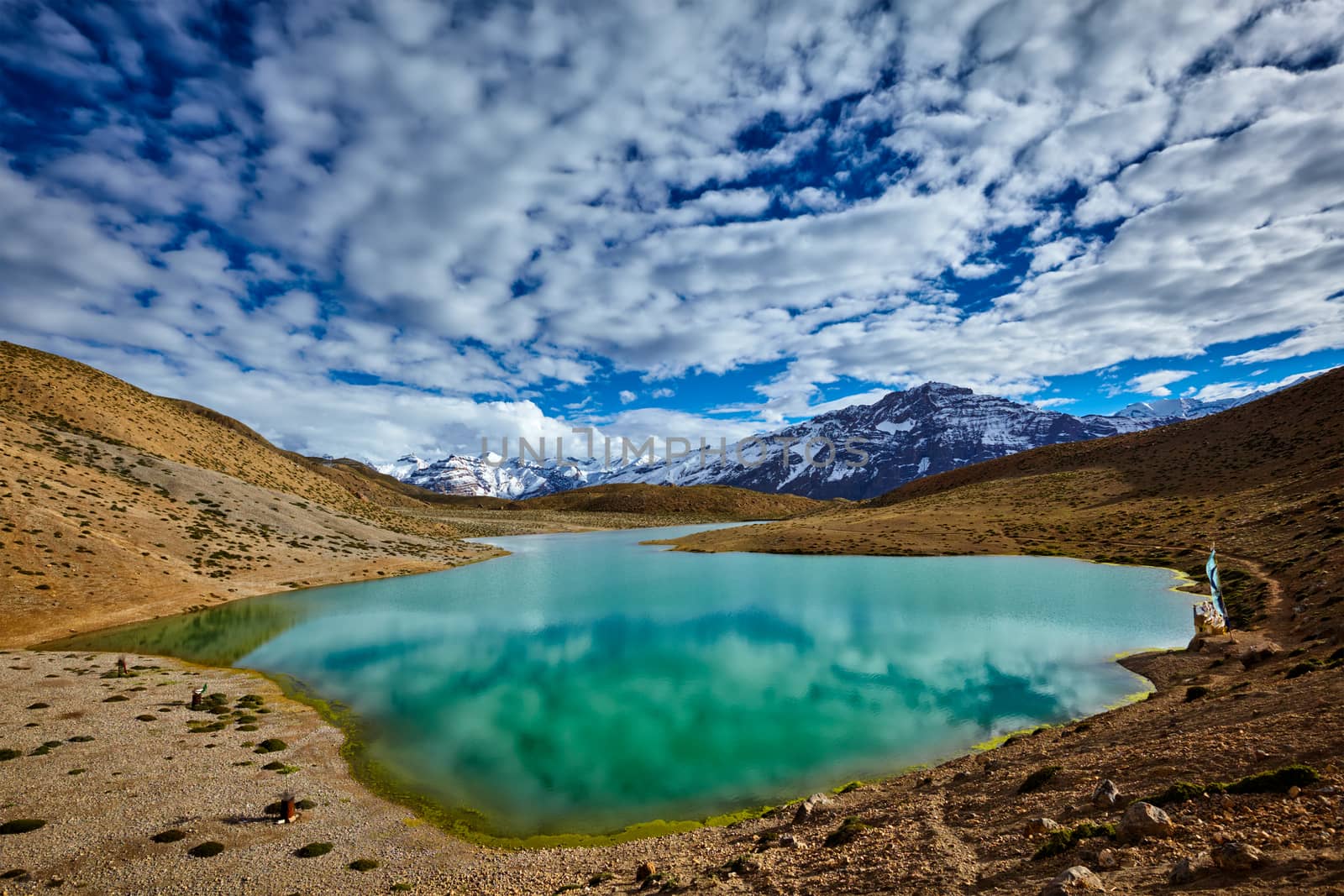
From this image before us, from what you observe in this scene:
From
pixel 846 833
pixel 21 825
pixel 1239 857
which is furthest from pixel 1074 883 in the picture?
pixel 21 825

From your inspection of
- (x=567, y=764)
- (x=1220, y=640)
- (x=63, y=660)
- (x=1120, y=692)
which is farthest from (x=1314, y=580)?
(x=63, y=660)

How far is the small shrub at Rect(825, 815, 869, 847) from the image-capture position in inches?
429

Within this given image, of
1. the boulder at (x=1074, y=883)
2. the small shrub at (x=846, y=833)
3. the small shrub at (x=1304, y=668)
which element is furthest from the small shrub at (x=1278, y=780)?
the small shrub at (x=1304, y=668)

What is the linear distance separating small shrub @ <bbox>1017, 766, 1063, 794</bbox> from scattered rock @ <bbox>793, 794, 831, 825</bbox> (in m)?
4.28

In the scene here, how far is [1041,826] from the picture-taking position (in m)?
9.55

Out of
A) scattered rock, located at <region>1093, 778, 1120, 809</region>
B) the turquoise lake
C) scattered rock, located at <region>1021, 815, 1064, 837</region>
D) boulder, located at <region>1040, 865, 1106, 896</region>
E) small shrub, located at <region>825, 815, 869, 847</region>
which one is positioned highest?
boulder, located at <region>1040, 865, 1106, 896</region>

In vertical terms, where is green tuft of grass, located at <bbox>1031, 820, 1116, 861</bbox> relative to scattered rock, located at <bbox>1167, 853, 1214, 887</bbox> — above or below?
below

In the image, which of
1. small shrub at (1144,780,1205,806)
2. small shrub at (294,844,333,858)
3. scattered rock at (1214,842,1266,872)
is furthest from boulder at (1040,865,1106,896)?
small shrub at (294,844,333,858)

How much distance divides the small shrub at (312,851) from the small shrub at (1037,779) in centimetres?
1581

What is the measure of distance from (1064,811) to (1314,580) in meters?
31.7

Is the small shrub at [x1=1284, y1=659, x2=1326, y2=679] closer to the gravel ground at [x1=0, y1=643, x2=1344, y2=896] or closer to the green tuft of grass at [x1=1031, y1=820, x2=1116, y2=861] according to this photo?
the gravel ground at [x1=0, y1=643, x2=1344, y2=896]

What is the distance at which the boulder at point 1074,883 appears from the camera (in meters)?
6.79

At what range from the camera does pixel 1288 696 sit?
12.8 metres

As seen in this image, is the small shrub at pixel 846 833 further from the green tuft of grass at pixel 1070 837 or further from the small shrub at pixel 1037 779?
the small shrub at pixel 1037 779
